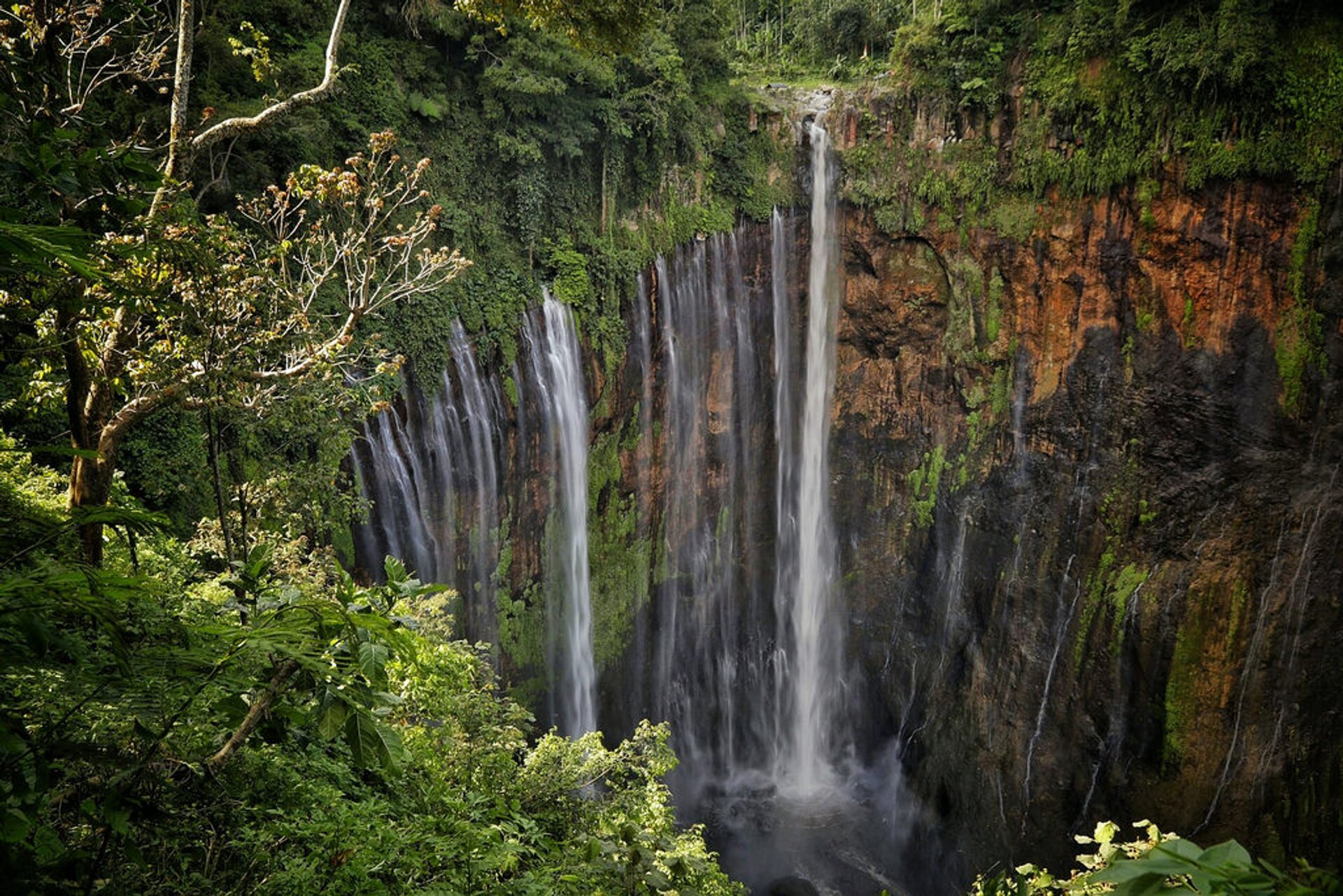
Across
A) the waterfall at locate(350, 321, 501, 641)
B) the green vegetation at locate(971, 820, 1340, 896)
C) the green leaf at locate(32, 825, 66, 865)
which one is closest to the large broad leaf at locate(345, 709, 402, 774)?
the green leaf at locate(32, 825, 66, 865)

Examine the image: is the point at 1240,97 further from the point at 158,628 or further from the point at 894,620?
the point at 158,628

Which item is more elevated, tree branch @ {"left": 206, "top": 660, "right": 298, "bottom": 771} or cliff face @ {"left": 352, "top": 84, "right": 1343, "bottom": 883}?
tree branch @ {"left": 206, "top": 660, "right": 298, "bottom": 771}

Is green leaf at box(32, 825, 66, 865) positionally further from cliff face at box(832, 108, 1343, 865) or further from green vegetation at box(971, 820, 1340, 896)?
cliff face at box(832, 108, 1343, 865)

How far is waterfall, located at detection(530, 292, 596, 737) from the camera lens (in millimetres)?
13766

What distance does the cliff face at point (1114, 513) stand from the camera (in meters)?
11.7

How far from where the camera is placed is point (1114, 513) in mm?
13031

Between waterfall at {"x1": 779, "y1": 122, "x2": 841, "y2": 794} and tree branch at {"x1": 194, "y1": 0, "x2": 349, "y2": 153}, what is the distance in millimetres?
12502

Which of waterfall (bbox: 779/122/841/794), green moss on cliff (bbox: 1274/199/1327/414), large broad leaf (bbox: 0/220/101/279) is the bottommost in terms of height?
waterfall (bbox: 779/122/841/794)

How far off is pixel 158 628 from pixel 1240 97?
14.8m

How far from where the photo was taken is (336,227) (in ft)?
35.6

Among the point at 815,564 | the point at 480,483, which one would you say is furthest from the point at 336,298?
the point at 815,564

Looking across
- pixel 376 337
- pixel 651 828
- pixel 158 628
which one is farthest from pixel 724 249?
pixel 158 628

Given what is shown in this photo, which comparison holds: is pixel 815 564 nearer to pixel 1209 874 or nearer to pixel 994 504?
pixel 994 504

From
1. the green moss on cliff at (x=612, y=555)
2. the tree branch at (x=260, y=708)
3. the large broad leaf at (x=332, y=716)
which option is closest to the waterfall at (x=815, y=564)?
the green moss on cliff at (x=612, y=555)
